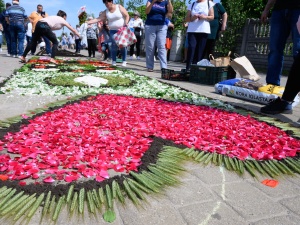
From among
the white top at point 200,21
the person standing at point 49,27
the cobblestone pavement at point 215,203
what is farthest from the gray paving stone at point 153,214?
the person standing at point 49,27

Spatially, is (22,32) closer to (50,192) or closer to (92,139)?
(92,139)

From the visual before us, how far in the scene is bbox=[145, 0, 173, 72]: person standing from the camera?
7.57 m

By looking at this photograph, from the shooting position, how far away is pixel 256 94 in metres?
4.72

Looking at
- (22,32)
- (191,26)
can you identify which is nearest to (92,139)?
(191,26)

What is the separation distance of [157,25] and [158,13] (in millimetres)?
314

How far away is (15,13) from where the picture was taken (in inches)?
414

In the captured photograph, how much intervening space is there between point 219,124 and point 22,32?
32.5 feet

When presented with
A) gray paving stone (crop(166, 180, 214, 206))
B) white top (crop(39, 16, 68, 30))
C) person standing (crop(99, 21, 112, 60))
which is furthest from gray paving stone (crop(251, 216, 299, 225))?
person standing (crop(99, 21, 112, 60))

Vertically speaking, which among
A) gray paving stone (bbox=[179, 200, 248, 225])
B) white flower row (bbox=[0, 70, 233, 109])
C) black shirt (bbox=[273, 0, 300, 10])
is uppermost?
black shirt (bbox=[273, 0, 300, 10])

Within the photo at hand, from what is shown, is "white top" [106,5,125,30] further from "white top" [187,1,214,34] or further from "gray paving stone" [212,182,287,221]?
"gray paving stone" [212,182,287,221]

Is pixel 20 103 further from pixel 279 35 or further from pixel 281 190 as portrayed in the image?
pixel 279 35

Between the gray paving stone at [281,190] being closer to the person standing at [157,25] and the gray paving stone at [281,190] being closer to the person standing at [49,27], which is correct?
the person standing at [157,25]

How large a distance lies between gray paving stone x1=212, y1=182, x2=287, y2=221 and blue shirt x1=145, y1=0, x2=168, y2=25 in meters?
6.43

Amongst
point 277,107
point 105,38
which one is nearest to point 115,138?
point 277,107
